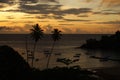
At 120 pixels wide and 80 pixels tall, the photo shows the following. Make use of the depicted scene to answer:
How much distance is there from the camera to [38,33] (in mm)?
75875

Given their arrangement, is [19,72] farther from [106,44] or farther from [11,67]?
[106,44]

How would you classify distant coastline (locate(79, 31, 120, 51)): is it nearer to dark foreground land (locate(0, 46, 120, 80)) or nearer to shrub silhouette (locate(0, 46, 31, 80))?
dark foreground land (locate(0, 46, 120, 80))

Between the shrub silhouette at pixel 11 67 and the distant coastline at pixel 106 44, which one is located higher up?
the shrub silhouette at pixel 11 67

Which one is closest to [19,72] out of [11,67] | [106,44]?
[11,67]

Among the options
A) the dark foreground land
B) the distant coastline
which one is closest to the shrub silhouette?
the dark foreground land

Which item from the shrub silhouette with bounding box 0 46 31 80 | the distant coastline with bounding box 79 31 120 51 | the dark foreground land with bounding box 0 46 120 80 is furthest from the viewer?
A: the distant coastline with bounding box 79 31 120 51

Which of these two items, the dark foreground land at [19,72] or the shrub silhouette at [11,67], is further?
the dark foreground land at [19,72]

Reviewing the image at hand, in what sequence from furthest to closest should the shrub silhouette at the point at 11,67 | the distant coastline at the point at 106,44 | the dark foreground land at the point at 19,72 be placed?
the distant coastline at the point at 106,44, the dark foreground land at the point at 19,72, the shrub silhouette at the point at 11,67

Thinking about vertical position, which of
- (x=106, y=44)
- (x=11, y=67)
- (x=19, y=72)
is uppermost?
(x=11, y=67)

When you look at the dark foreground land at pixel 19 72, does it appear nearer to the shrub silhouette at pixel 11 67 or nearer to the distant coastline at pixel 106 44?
the shrub silhouette at pixel 11 67

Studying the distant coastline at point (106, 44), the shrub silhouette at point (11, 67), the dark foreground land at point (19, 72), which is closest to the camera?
the shrub silhouette at point (11, 67)

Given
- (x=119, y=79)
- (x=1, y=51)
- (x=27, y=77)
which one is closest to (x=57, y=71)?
(x=27, y=77)

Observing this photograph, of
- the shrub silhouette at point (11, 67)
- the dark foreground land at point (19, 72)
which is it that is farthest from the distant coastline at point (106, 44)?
the shrub silhouette at point (11, 67)

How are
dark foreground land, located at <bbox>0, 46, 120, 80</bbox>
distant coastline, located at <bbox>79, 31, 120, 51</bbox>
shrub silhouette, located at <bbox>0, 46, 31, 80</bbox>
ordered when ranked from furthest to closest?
distant coastline, located at <bbox>79, 31, 120, 51</bbox>
dark foreground land, located at <bbox>0, 46, 120, 80</bbox>
shrub silhouette, located at <bbox>0, 46, 31, 80</bbox>
